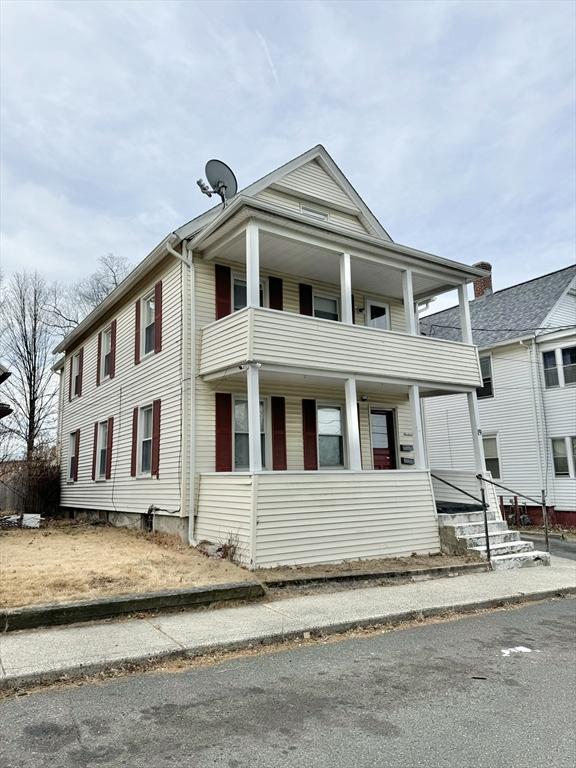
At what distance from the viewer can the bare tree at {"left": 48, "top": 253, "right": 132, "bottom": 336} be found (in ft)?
93.1

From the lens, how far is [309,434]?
11977 mm

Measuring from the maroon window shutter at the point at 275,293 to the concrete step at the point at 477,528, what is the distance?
5930mm

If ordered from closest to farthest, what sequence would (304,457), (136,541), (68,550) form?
(68,550)
(136,541)
(304,457)

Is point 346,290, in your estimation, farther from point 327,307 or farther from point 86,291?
point 86,291

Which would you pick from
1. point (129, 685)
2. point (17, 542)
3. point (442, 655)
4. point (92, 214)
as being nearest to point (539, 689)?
point (442, 655)

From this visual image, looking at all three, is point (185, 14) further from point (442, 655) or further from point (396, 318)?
point (442, 655)

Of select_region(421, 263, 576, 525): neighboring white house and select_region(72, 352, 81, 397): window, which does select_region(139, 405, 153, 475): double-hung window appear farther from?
select_region(421, 263, 576, 525): neighboring white house

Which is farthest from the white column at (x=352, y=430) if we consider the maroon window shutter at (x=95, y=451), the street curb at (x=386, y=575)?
the maroon window shutter at (x=95, y=451)

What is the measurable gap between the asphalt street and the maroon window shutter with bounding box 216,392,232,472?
5.59 m

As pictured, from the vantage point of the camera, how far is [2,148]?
15.4 metres

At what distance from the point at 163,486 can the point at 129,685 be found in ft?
23.1

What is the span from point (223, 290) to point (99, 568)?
616 centimetres

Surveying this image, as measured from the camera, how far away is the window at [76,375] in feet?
58.5

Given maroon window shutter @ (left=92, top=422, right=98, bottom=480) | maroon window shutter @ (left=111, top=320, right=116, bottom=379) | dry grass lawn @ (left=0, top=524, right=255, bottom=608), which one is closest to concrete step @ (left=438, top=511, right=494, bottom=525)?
dry grass lawn @ (left=0, top=524, right=255, bottom=608)
